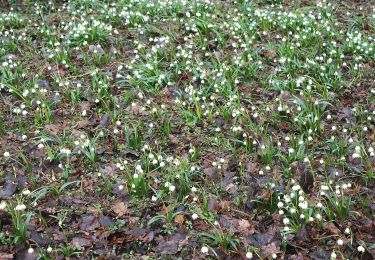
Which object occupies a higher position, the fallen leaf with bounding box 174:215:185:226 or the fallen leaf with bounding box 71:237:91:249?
the fallen leaf with bounding box 174:215:185:226

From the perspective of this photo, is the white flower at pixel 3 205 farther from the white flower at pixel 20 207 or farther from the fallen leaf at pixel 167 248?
the fallen leaf at pixel 167 248

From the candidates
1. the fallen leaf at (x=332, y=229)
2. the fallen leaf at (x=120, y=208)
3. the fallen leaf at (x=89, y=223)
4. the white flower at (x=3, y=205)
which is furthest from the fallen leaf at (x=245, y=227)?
the white flower at (x=3, y=205)

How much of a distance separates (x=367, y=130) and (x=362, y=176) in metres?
0.94

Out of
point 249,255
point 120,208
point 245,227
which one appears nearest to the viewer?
point 249,255

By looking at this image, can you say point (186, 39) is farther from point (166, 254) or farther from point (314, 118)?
point (166, 254)

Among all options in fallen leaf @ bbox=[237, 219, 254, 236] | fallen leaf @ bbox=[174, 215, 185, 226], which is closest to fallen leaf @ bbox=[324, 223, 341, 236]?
fallen leaf @ bbox=[237, 219, 254, 236]

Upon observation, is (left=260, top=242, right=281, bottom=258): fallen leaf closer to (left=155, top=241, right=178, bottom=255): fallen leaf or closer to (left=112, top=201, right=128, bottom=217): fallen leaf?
(left=155, top=241, right=178, bottom=255): fallen leaf

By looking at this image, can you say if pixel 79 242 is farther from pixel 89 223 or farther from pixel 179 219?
pixel 179 219

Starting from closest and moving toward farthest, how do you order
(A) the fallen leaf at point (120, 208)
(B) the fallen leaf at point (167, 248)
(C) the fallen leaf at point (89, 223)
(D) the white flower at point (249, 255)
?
(D) the white flower at point (249, 255), (B) the fallen leaf at point (167, 248), (C) the fallen leaf at point (89, 223), (A) the fallen leaf at point (120, 208)

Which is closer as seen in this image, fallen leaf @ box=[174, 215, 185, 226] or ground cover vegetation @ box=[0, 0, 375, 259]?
ground cover vegetation @ box=[0, 0, 375, 259]

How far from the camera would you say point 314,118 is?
5582mm

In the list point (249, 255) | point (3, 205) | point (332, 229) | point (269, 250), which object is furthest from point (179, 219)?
point (3, 205)

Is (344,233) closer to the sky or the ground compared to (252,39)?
closer to the ground

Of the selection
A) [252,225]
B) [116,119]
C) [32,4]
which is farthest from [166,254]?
[32,4]
